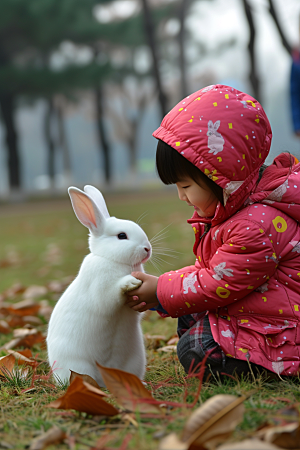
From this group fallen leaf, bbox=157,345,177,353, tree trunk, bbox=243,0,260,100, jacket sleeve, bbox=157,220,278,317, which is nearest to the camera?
jacket sleeve, bbox=157,220,278,317

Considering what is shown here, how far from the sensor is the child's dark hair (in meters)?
1.78

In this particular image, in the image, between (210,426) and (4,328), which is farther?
(4,328)

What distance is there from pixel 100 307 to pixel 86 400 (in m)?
0.50

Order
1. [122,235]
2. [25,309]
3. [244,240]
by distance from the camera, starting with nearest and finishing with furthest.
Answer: [244,240] → [122,235] → [25,309]

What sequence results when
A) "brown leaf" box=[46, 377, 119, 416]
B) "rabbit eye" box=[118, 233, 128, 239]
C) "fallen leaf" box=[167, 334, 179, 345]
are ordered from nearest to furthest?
"brown leaf" box=[46, 377, 119, 416] → "rabbit eye" box=[118, 233, 128, 239] → "fallen leaf" box=[167, 334, 179, 345]

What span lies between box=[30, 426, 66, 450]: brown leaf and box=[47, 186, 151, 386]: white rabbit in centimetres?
58

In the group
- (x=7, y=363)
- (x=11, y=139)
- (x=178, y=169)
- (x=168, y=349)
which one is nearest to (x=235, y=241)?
(x=178, y=169)

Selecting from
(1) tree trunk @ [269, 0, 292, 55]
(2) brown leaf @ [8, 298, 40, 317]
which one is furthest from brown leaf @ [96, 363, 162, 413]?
(1) tree trunk @ [269, 0, 292, 55]

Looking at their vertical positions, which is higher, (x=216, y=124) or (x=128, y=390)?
(x=216, y=124)

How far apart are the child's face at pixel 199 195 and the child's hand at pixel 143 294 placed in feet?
1.10

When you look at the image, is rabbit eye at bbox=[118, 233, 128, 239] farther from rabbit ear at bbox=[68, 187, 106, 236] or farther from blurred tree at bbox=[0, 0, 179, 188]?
blurred tree at bbox=[0, 0, 179, 188]

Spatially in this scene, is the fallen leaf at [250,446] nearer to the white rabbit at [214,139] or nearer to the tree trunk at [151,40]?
the white rabbit at [214,139]

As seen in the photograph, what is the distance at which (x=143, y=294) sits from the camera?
5.94 ft

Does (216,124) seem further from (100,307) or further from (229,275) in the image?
(100,307)
